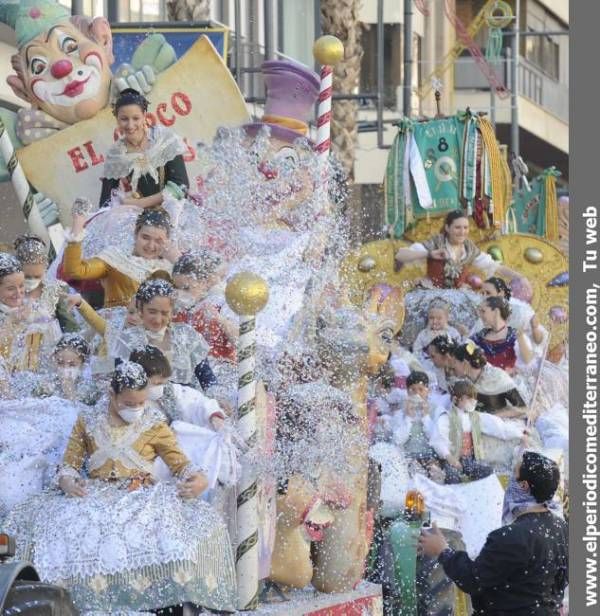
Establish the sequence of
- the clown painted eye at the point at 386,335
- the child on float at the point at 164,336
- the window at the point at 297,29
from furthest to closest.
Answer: the window at the point at 297,29 → the clown painted eye at the point at 386,335 → the child on float at the point at 164,336

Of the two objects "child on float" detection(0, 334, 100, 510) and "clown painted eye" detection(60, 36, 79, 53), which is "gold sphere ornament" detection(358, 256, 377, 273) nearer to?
"clown painted eye" detection(60, 36, 79, 53)

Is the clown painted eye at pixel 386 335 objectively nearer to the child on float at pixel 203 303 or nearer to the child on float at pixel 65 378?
the child on float at pixel 203 303

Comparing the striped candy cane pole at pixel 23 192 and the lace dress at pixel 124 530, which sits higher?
the striped candy cane pole at pixel 23 192

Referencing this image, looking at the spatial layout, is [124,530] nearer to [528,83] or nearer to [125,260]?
[125,260]

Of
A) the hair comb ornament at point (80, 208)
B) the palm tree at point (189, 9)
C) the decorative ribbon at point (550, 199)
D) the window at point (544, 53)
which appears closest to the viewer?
the hair comb ornament at point (80, 208)

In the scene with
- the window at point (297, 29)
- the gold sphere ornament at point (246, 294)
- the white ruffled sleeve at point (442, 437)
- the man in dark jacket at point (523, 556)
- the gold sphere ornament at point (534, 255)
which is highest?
the window at point (297, 29)

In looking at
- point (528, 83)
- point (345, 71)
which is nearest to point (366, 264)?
point (345, 71)

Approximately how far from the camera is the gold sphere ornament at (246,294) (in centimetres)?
833

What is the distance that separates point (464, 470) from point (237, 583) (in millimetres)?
2841

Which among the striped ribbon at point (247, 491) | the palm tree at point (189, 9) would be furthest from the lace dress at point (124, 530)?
the palm tree at point (189, 9)

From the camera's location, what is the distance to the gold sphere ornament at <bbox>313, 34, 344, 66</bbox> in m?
10.2

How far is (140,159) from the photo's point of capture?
10.5 metres

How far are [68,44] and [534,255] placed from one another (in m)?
4.55

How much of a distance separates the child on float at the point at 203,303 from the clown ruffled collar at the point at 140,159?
1.22 metres
